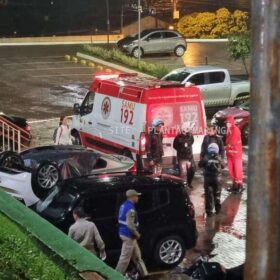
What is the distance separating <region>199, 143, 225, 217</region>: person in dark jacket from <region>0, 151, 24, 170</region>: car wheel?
11.9 ft

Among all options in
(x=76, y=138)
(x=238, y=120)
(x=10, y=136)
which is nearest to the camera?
(x=10, y=136)

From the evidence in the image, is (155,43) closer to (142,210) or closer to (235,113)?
(235,113)

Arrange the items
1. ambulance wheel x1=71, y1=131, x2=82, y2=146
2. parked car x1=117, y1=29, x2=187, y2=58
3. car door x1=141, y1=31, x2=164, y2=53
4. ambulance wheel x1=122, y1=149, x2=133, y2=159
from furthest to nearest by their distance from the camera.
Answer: car door x1=141, y1=31, x2=164, y2=53 < parked car x1=117, y1=29, x2=187, y2=58 < ambulance wheel x1=71, y1=131, x2=82, y2=146 < ambulance wheel x1=122, y1=149, x2=133, y2=159

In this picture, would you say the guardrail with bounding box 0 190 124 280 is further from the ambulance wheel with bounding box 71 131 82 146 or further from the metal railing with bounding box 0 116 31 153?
the ambulance wheel with bounding box 71 131 82 146

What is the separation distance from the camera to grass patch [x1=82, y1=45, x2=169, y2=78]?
107 feet

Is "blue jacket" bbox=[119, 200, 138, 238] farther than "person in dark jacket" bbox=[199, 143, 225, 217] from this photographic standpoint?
No

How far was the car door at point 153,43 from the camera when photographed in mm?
39406

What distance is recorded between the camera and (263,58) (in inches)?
192

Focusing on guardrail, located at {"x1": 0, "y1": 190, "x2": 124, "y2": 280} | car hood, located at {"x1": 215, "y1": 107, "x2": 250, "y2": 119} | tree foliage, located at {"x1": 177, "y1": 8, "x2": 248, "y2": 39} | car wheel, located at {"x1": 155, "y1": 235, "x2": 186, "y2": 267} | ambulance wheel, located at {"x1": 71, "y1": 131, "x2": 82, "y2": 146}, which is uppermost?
tree foliage, located at {"x1": 177, "y1": 8, "x2": 248, "y2": 39}

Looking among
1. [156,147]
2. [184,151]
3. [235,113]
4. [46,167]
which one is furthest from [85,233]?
[235,113]

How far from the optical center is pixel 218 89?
2594 cm

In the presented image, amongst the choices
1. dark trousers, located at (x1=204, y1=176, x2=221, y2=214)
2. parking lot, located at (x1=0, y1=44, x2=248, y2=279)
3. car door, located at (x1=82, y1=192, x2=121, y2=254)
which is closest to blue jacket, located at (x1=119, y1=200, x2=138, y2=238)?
car door, located at (x1=82, y1=192, x2=121, y2=254)

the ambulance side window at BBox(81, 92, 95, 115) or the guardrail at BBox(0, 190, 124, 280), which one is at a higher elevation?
the ambulance side window at BBox(81, 92, 95, 115)

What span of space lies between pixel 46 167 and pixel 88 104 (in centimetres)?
583
